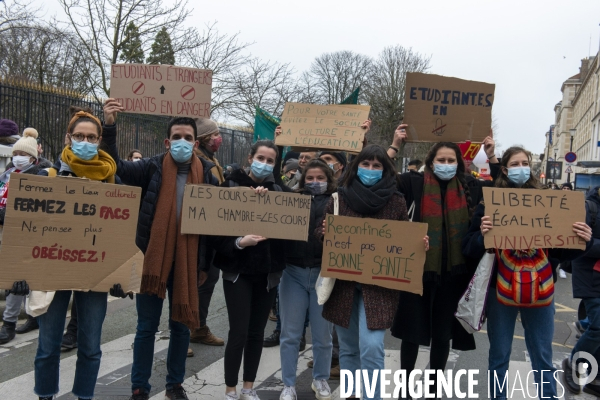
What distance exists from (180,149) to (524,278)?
2597 mm

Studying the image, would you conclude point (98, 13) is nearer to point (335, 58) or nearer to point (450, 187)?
point (450, 187)

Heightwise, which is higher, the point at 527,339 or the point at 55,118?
the point at 55,118

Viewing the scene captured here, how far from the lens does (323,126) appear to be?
17.5 feet

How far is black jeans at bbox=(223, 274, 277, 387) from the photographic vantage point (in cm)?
396

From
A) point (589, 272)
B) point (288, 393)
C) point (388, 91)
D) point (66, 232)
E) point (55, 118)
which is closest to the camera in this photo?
point (66, 232)

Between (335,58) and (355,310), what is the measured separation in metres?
44.5

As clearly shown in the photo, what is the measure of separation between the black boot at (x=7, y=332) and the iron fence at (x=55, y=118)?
155 inches

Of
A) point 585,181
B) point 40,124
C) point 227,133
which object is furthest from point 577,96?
point 40,124

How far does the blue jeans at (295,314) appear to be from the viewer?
4270 mm

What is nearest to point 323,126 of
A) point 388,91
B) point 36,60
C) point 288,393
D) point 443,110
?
point 443,110

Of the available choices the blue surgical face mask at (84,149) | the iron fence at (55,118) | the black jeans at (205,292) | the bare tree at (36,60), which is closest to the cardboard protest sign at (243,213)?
the blue surgical face mask at (84,149)

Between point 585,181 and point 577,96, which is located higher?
point 577,96

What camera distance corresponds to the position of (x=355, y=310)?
3818 mm

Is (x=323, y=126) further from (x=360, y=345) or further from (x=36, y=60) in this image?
(x=36, y=60)
